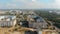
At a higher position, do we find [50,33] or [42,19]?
[42,19]

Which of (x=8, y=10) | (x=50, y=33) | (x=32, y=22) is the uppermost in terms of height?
(x=8, y=10)

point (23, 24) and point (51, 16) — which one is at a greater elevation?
point (51, 16)

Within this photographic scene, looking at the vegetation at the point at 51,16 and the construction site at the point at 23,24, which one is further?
the vegetation at the point at 51,16

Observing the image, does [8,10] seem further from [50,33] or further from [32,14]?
[50,33]

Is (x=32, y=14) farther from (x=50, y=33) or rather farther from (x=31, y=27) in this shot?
(x=50, y=33)

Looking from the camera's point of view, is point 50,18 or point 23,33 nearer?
point 23,33

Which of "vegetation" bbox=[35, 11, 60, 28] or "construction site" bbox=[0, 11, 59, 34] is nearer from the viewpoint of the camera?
"construction site" bbox=[0, 11, 59, 34]

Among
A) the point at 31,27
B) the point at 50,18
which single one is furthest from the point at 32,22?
the point at 50,18

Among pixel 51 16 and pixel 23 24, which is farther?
pixel 51 16
